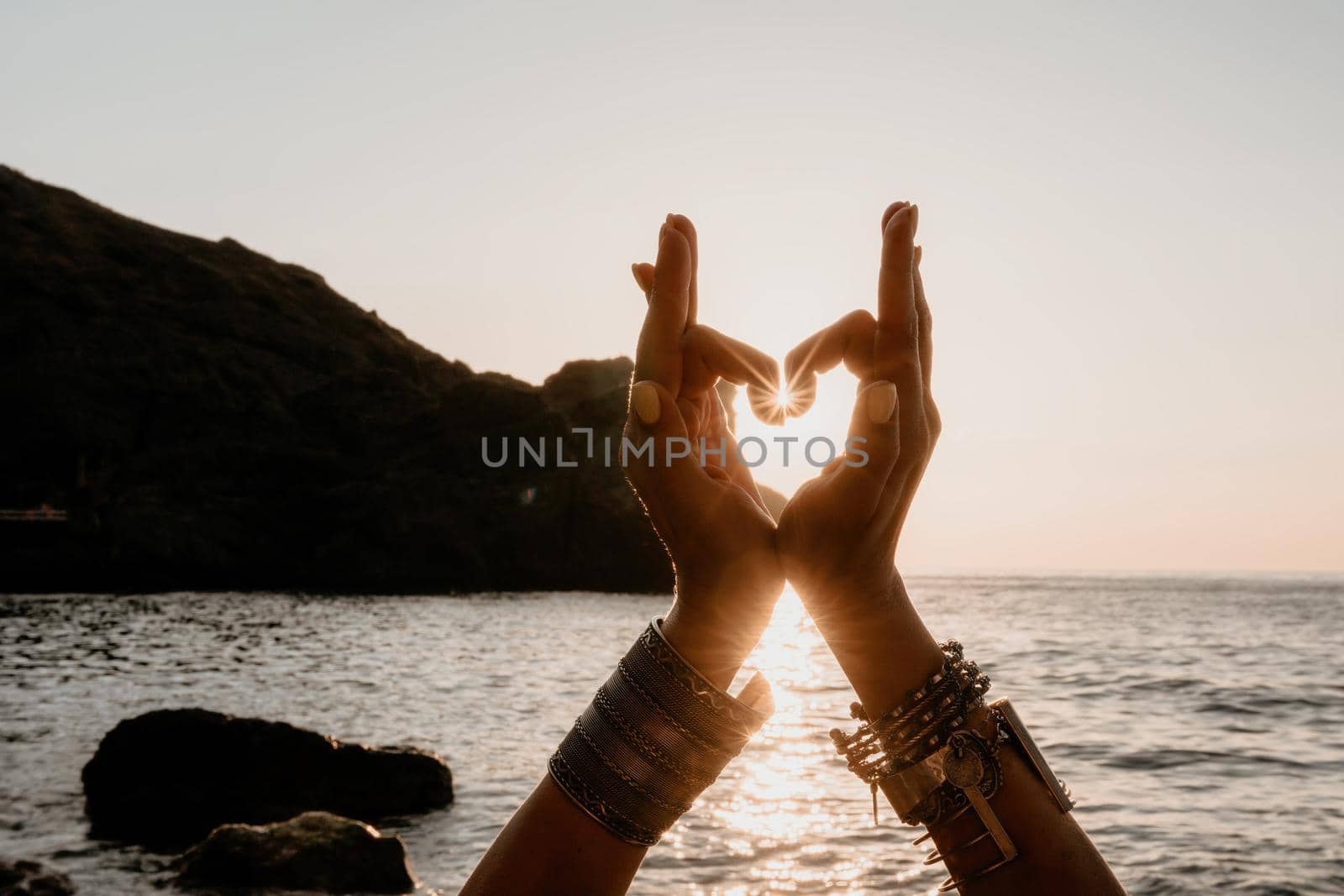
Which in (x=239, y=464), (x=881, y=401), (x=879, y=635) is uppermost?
(x=239, y=464)

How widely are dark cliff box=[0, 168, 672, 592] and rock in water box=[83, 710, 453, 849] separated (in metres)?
68.1

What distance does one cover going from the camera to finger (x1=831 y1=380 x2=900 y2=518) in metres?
1.38

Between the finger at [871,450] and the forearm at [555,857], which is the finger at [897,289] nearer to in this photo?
the finger at [871,450]

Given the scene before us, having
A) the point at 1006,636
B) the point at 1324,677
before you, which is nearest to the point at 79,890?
the point at 1324,677

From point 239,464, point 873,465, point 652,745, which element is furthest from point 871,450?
point 239,464

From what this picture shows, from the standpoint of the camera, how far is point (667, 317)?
154cm

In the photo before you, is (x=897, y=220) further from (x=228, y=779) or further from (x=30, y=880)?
(x=228, y=779)

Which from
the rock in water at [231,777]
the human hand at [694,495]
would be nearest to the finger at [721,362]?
the human hand at [694,495]

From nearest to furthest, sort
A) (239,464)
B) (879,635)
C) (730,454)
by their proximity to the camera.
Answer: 1. (879,635)
2. (730,454)
3. (239,464)

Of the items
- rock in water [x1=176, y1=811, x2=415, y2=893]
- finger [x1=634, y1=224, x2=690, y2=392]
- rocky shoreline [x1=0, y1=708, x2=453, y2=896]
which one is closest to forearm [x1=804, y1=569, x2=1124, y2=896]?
finger [x1=634, y1=224, x2=690, y2=392]

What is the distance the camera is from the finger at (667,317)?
4.94ft

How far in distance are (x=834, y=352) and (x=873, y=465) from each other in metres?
0.21

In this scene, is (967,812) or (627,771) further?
(627,771)

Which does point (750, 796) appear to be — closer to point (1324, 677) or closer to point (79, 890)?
point (79, 890)
